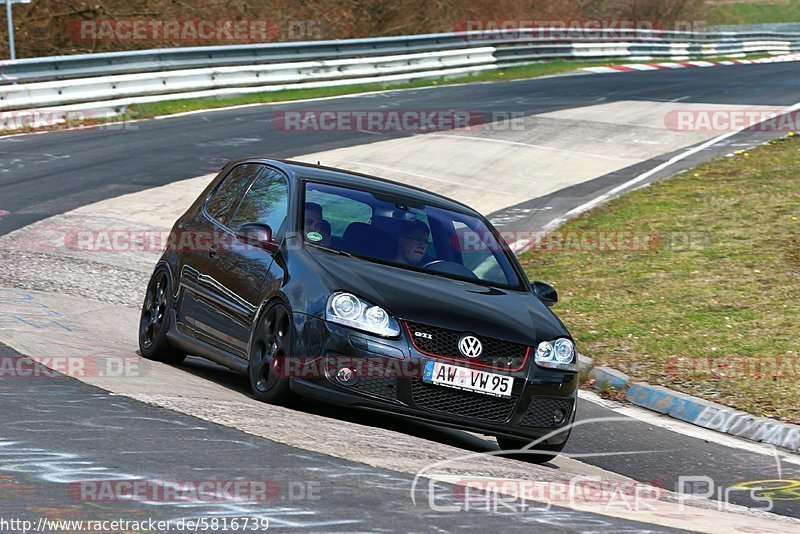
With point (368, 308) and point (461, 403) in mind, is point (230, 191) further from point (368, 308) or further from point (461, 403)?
point (461, 403)

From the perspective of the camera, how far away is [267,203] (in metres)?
8.74

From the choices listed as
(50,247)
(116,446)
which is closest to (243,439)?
(116,446)

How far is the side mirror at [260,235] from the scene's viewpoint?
8.12m

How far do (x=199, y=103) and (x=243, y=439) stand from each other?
22045mm

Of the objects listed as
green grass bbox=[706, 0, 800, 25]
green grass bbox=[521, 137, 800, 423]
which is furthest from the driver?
green grass bbox=[706, 0, 800, 25]

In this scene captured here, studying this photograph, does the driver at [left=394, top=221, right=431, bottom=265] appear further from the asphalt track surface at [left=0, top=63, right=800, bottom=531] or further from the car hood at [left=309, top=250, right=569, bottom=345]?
the asphalt track surface at [left=0, top=63, right=800, bottom=531]

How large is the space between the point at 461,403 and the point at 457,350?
12.1 inches

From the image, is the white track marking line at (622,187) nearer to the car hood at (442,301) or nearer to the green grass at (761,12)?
the car hood at (442,301)

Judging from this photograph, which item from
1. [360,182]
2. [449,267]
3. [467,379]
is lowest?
[467,379]

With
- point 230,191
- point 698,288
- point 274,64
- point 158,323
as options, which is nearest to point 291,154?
point 274,64

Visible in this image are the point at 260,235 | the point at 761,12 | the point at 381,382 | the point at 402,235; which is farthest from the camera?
the point at 761,12

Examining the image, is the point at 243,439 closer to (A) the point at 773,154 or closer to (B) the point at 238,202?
(B) the point at 238,202

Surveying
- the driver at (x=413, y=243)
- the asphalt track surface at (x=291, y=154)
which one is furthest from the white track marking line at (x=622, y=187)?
the driver at (x=413, y=243)

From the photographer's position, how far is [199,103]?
2755 cm
